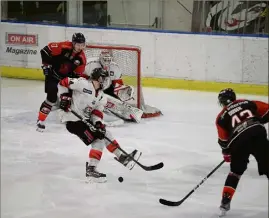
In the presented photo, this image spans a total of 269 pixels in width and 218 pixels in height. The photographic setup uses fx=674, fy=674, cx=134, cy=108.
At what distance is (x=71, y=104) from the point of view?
10.0ft

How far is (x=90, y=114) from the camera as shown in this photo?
3.06 metres

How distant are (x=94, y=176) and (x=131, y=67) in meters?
1.23

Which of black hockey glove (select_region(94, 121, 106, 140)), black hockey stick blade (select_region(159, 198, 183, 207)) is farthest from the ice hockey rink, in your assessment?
black hockey glove (select_region(94, 121, 106, 140))

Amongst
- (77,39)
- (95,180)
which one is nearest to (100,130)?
(95,180)

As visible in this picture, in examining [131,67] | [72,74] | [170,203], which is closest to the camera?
[170,203]

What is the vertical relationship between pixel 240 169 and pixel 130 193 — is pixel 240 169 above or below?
above

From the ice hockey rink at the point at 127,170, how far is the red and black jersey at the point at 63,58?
38cm

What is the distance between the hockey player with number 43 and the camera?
2.13m

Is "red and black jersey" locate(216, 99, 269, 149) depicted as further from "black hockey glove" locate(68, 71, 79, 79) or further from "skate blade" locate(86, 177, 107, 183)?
"black hockey glove" locate(68, 71, 79, 79)

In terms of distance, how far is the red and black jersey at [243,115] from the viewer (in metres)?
2.18

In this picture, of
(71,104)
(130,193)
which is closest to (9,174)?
(71,104)

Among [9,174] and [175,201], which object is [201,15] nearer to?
[175,201]

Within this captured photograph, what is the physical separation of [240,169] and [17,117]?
202 cm

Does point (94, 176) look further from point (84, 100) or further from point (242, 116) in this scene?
point (242, 116)
